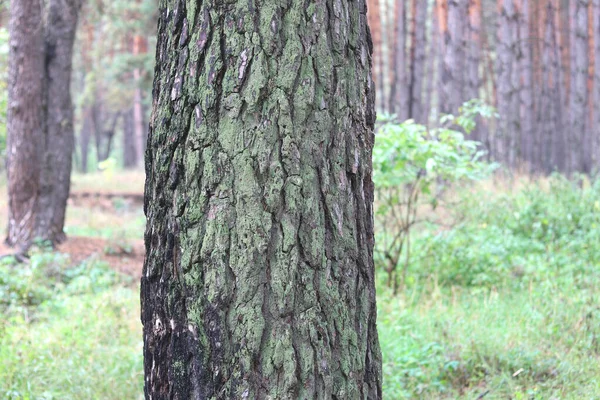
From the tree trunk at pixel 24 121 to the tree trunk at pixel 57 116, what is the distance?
0.14 m

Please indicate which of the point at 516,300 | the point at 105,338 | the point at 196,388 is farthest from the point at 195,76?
the point at 516,300

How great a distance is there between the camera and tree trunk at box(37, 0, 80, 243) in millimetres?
8367

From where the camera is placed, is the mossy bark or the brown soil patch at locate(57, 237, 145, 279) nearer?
the mossy bark

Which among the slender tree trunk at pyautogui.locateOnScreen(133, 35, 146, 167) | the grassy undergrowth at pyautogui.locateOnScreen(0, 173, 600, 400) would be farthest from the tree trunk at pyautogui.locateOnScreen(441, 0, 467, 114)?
the slender tree trunk at pyautogui.locateOnScreen(133, 35, 146, 167)

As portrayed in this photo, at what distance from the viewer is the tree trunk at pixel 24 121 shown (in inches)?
323

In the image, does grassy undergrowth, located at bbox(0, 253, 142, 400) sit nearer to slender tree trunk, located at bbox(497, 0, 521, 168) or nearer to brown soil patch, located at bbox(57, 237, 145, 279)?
brown soil patch, located at bbox(57, 237, 145, 279)

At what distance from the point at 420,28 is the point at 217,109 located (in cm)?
1530

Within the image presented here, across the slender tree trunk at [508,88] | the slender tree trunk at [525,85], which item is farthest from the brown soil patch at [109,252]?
the slender tree trunk at [525,85]

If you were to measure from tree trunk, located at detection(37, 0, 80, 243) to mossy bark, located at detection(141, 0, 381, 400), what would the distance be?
6949 millimetres

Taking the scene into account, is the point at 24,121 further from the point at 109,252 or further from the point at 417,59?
the point at 417,59

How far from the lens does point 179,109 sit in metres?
2.04

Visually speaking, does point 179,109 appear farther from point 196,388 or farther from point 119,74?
point 119,74

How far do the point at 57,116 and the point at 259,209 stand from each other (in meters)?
7.44

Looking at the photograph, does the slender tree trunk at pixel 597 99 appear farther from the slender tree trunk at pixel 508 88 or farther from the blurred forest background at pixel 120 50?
the blurred forest background at pixel 120 50
